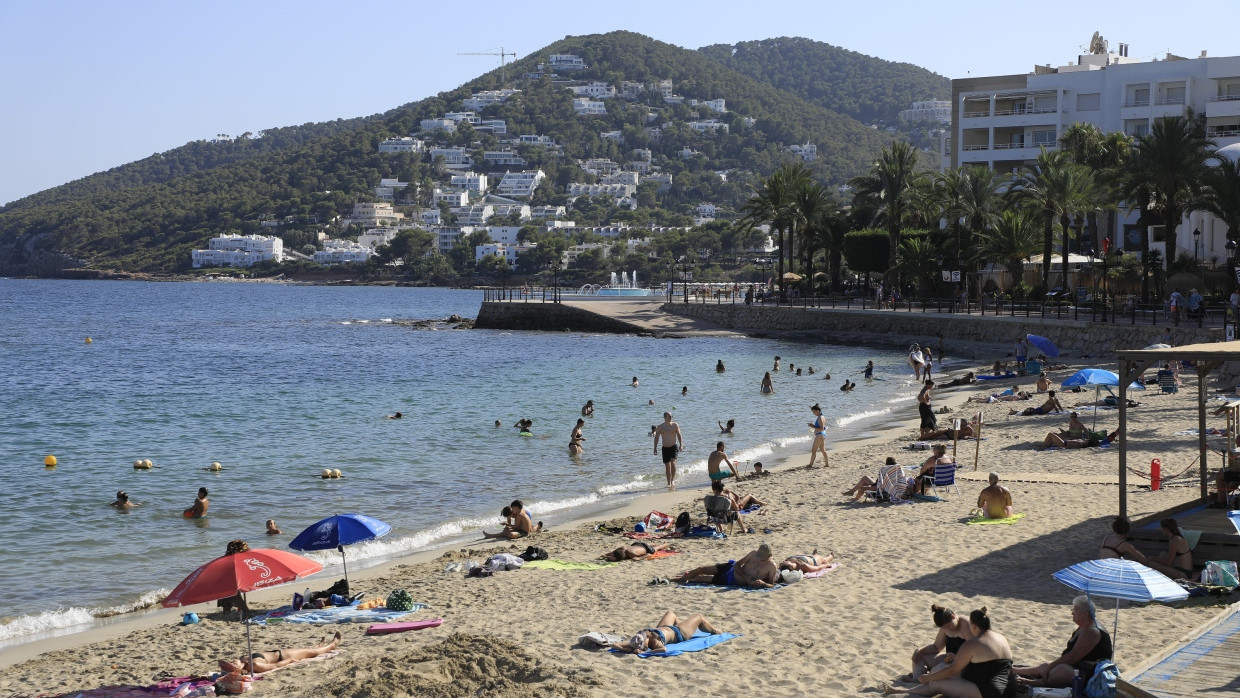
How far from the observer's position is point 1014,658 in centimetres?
845

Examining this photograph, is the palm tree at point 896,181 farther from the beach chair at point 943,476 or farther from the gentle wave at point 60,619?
the gentle wave at point 60,619

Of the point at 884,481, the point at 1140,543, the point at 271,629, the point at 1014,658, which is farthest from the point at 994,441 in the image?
the point at 271,629

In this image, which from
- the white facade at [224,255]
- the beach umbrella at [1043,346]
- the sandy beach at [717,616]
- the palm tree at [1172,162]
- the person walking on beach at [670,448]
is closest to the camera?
the sandy beach at [717,616]

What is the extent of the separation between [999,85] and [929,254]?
2037cm

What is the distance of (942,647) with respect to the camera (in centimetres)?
810

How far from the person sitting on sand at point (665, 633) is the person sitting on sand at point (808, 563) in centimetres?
197

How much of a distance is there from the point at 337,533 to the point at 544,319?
53069 mm

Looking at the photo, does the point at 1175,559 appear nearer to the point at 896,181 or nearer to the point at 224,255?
the point at 896,181

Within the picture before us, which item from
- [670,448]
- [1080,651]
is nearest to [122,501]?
[670,448]

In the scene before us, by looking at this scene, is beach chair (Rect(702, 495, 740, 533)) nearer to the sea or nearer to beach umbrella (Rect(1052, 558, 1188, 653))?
the sea

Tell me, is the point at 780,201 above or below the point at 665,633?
above

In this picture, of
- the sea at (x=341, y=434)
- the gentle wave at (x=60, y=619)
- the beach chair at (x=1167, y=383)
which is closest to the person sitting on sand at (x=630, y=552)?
the sea at (x=341, y=434)

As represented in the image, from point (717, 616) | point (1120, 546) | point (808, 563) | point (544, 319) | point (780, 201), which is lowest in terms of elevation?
point (717, 616)

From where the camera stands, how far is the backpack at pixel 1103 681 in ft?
23.1
